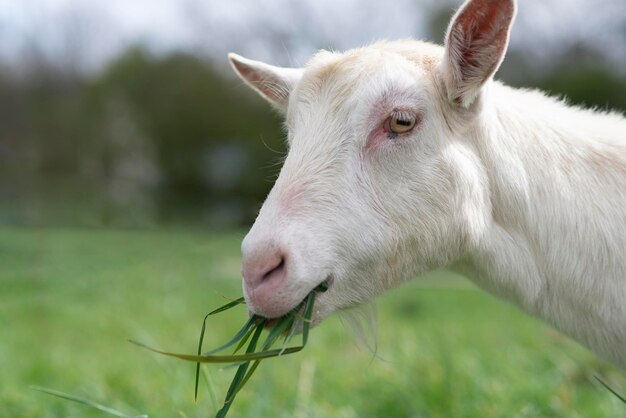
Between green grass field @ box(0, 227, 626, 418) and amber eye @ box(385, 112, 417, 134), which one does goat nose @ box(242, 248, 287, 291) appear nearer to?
amber eye @ box(385, 112, 417, 134)

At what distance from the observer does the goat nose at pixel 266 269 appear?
2154 mm

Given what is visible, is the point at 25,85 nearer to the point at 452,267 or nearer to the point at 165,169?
the point at 165,169

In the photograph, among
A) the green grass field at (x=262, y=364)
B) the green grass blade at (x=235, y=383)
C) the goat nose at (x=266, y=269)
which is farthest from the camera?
the green grass field at (x=262, y=364)

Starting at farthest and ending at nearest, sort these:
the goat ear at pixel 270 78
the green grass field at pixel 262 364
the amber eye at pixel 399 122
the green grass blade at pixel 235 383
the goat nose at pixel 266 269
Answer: the green grass field at pixel 262 364
the goat ear at pixel 270 78
the amber eye at pixel 399 122
the green grass blade at pixel 235 383
the goat nose at pixel 266 269

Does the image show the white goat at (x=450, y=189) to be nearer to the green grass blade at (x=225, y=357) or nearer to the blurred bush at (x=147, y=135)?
the green grass blade at (x=225, y=357)

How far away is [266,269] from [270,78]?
109cm

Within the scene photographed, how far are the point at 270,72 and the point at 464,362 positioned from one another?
2302 millimetres

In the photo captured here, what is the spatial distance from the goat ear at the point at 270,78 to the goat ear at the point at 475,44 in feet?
2.24

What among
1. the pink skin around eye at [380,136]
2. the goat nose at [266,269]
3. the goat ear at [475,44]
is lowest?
the goat nose at [266,269]

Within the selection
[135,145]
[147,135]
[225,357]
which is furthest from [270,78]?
[147,135]

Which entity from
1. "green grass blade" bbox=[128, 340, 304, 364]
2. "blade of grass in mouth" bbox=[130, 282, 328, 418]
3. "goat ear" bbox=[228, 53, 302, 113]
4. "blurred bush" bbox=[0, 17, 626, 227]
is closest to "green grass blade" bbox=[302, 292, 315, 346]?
"blade of grass in mouth" bbox=[130, 282, 328, 418]

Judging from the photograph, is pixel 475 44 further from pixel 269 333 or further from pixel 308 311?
pixel 269 333

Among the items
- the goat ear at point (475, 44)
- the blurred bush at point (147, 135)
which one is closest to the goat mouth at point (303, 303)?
the goat ear at point (475, 44)

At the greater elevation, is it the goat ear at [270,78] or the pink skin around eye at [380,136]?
the goat ear at [270,78]
